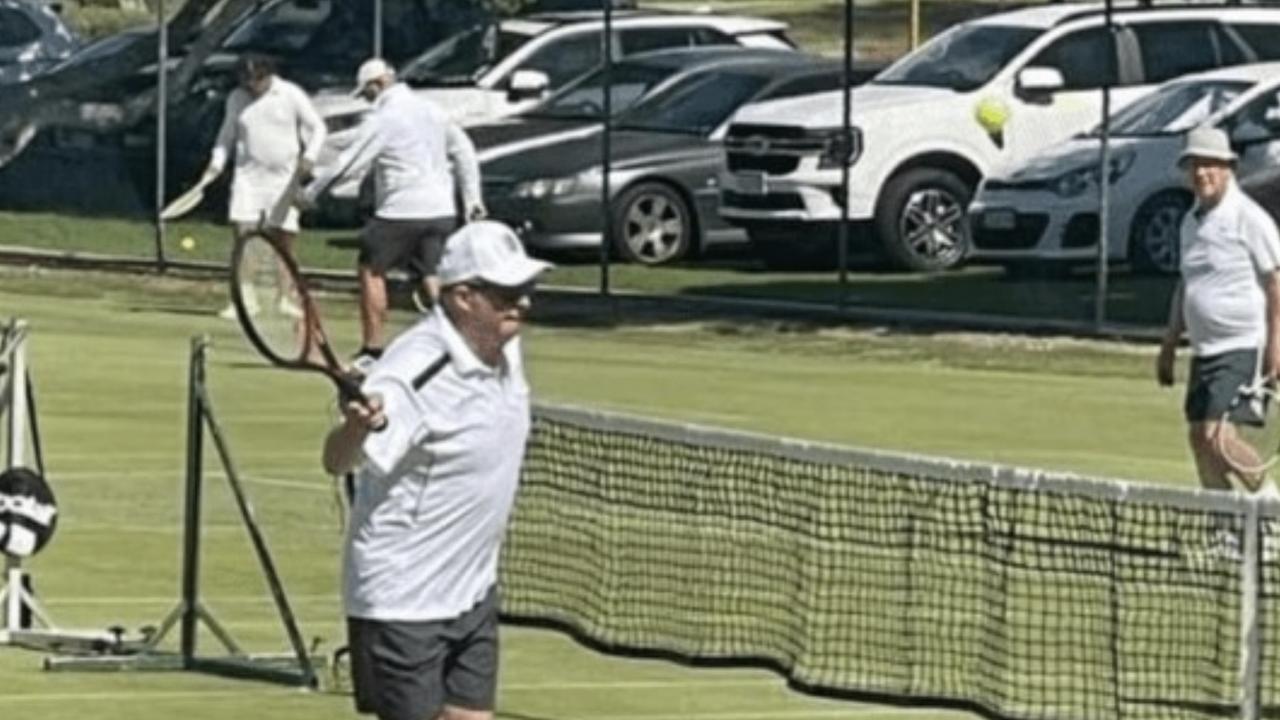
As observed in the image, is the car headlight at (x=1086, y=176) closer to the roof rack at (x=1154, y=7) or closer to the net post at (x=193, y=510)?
the roof rack at (x=1154, y=7)

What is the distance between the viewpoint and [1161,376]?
16531 mm

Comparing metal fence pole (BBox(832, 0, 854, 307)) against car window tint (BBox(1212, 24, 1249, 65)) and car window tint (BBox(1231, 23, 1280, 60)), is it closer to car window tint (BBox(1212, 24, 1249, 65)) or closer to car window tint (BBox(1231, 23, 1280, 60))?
car window tint (BBox(1212, 24, 1249, 65))

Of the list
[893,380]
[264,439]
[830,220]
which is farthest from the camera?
[830,220]

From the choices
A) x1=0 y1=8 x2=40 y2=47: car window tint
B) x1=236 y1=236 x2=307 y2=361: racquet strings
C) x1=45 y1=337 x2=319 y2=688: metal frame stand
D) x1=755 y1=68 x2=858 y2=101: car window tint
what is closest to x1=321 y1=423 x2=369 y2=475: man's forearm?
x1=236 y1=236 x2=307 y2=361: racquet strings

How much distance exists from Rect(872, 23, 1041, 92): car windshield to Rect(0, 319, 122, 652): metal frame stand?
17.6 metres

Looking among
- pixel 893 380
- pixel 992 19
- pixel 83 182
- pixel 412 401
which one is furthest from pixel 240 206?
pixel 412 401

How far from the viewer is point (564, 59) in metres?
36.0

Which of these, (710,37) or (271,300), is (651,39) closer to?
(710,37)

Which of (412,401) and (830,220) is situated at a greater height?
(412,401)

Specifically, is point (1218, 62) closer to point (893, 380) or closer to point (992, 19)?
point (992, 19)

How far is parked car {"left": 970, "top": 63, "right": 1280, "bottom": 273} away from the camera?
95.2 ft

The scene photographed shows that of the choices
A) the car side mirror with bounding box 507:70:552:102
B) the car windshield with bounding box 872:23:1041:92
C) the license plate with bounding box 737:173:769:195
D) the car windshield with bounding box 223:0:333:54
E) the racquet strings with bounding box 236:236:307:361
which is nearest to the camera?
the racquet strings with bounding box 236:236:307:361

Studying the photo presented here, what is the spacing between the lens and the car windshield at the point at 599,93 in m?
33.5

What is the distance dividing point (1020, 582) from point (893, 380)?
36.6 ft
